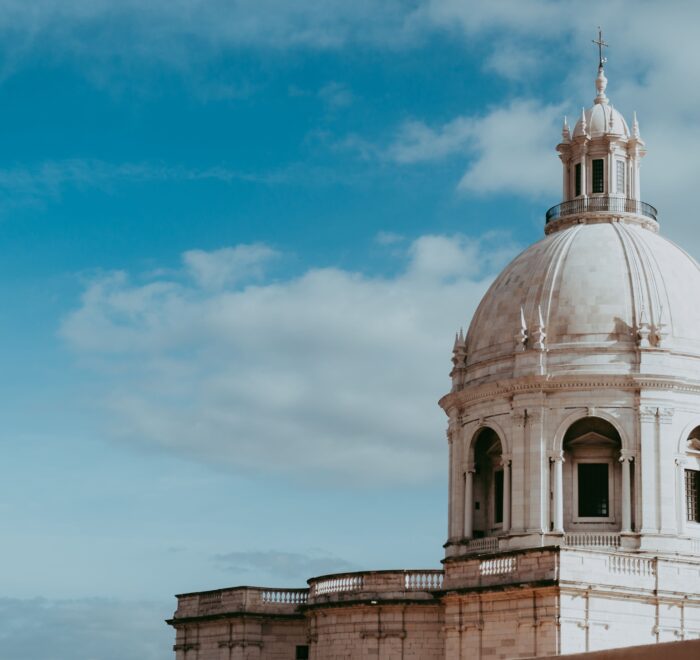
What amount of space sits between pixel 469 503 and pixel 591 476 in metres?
5.07

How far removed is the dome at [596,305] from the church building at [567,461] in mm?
73

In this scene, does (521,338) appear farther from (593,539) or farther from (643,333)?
(593,539)

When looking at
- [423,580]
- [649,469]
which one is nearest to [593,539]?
[649,469]

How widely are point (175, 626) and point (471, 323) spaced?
60.2 feet

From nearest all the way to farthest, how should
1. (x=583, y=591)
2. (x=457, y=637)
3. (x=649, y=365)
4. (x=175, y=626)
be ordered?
(x=583, y=591) → (x=457, y=637) → (x=649, y=365) → (x=175, y=626)

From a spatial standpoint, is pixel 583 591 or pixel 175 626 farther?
pixel 175 626

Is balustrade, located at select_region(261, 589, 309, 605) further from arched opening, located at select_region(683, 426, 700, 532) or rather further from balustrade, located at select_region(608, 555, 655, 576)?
balustrade, located at select_region(608, 555, 655, 576)

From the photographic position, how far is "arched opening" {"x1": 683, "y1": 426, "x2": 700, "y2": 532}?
5653 cm

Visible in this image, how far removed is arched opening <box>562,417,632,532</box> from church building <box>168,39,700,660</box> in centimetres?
5

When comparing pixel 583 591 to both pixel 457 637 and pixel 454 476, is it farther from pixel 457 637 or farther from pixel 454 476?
pixel 454 476

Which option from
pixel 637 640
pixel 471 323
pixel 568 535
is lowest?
pixel 637 640

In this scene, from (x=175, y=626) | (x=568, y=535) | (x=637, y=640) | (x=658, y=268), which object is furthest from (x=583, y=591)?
(x=175, y=626)

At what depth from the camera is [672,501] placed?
5541cm

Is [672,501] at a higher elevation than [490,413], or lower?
lower
